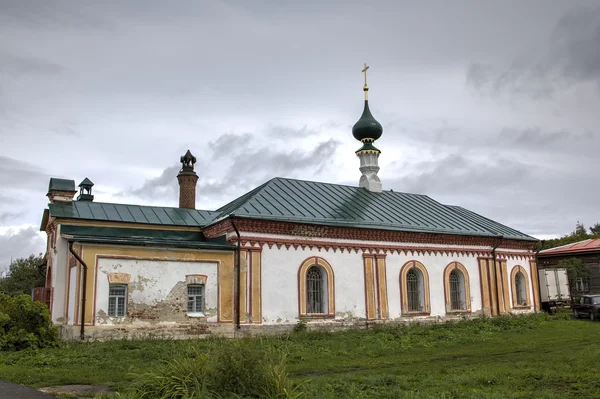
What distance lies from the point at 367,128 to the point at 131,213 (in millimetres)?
12681

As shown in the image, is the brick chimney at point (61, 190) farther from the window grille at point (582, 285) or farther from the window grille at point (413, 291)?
the window grille at point (582, 285)

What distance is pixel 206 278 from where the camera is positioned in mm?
19109

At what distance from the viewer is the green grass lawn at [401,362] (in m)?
9.22

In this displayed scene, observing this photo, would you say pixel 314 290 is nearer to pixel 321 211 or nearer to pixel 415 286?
pixel 321 211

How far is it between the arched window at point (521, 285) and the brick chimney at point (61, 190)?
65.2ft

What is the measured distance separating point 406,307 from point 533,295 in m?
8.77

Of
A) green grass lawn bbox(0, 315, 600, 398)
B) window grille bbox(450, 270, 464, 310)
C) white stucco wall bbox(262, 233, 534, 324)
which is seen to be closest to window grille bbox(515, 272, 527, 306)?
white stucco wall bbox(262, 233, 534, 324)

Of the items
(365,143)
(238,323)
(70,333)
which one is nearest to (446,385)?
(238,323)

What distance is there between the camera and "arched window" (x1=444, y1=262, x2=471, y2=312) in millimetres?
24688

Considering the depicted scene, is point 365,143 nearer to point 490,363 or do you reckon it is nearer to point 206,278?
point 206,278

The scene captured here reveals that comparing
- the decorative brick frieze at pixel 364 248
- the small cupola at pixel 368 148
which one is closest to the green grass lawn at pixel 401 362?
the decorative brick frieze at pixel 364 248

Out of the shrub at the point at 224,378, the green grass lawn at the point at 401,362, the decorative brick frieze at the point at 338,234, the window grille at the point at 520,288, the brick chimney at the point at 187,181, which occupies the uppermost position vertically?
the brick chimney at the point at 187,181

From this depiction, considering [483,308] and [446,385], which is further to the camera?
[483,308]

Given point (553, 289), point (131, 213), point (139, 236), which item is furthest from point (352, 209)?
point (553, 289)
